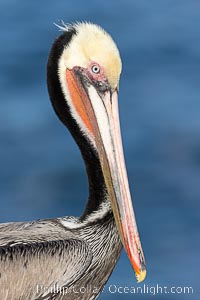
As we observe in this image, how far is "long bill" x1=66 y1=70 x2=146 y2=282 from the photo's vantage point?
530 centimetres

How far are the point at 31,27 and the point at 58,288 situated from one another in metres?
4.81

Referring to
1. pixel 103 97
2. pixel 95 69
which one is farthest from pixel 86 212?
pixel 95 69

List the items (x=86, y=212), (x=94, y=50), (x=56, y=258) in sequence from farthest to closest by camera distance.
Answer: (x=86, y=212) < (x=56, y=258) < (x=94, y=50)

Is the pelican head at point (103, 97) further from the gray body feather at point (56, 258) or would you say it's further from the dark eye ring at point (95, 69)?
the gray body feather at point (56, 258)

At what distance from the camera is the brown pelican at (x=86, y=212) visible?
530 cm

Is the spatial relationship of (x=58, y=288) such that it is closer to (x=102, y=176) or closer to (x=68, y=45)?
(x=102, y=176)

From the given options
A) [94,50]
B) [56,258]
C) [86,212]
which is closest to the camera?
[94,50]

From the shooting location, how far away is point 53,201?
26.9ft

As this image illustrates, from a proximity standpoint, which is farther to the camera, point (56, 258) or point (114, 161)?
point (56, 258)

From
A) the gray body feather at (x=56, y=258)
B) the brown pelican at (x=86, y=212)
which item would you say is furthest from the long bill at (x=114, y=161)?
the gray body feather at (x=56, y=258)

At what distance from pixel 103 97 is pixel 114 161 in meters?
0.28

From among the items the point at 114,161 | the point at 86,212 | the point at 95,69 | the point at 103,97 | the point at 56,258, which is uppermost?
the point at 95,69

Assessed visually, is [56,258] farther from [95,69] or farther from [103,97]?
[95,69]

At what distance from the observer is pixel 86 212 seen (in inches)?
218
